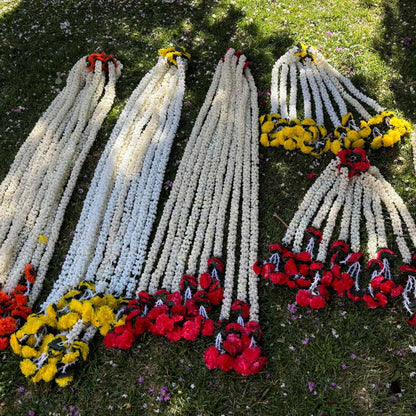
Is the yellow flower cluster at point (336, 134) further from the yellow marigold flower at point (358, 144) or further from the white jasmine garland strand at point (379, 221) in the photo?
the white jasmine garland strand at point (379, 221)

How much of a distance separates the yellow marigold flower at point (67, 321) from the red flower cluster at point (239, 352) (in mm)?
997

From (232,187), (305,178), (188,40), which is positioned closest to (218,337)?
(232,187)

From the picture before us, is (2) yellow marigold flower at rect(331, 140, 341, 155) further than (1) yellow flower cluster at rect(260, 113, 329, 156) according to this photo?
No

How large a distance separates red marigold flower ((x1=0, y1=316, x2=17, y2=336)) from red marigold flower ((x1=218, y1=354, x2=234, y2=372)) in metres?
1.55

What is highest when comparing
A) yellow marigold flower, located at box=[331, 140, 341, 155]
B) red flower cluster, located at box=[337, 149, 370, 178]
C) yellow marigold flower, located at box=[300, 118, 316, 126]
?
yellow marigold flower, located at box=[300, 118, 316, 126]

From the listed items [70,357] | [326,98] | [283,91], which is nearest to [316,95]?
[326,98]

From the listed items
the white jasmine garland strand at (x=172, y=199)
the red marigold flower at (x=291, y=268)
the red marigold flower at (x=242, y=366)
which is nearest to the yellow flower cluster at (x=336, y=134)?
the white jasmine garland strand at (x=172, y=199)

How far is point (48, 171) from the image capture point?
426 cm

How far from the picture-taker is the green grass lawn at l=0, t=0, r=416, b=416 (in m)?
3.00

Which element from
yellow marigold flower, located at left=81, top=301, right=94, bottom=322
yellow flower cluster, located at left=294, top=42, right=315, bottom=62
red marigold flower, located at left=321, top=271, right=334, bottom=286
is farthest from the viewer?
yellow flower cluster, located at left=294, top=42, right=315, bottom=62

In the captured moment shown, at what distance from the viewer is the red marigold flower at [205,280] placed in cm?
342

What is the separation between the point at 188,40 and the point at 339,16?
6.11 feet

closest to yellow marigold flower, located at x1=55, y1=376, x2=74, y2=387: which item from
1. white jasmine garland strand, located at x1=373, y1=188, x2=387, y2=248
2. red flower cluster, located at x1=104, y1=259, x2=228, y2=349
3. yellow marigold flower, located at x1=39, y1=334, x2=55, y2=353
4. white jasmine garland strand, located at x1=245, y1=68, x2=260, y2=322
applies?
yellow marigold flower, located at x1=39, y1=334, x2=55, y2=353

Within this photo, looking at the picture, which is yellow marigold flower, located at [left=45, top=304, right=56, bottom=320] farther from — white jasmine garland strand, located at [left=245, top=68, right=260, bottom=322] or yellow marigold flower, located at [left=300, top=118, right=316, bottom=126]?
yellow marigold flower, located at [left=300, top=118, right=316, bottom=126]
